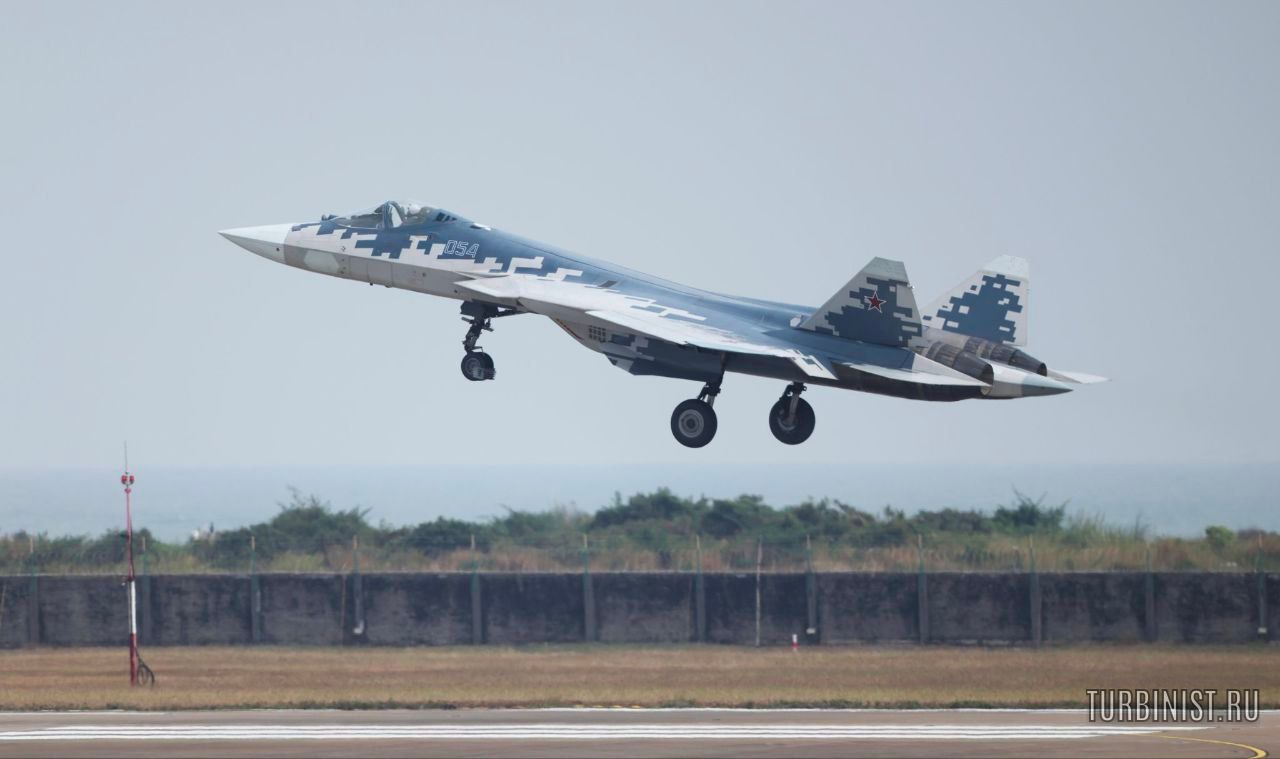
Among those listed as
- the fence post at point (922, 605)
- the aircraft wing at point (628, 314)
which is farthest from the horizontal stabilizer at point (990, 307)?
the fence post at point (922, 605)

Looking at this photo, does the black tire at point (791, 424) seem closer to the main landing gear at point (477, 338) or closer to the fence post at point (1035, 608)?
the main landing gear at point (477, 338)

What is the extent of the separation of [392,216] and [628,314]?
7.19 metres

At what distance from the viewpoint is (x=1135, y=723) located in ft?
160

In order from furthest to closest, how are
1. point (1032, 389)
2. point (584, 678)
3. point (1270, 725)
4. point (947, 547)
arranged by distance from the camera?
point (947, 547)
point (584, 678)
point (1270, 725)
point (1032, 389)

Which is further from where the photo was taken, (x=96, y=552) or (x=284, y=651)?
(x=96, y=552)

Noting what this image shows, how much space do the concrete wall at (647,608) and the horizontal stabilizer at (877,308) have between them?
97.5 feet

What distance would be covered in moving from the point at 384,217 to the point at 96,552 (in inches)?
1569

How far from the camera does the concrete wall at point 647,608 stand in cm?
6656

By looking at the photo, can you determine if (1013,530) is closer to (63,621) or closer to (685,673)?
(685,673)

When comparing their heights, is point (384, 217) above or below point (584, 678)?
above

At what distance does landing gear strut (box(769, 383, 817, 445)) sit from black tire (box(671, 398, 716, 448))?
54.1 inches

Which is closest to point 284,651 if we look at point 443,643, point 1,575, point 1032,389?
point 443,643

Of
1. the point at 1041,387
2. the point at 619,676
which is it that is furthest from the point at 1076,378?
the point at 619,676

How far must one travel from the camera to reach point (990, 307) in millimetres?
41844
